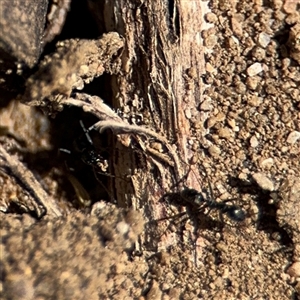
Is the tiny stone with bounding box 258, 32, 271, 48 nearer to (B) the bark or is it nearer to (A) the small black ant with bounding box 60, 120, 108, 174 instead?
(B) the bark

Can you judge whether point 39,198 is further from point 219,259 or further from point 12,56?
point 219,259

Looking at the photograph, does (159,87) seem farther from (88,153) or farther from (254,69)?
(88,153)

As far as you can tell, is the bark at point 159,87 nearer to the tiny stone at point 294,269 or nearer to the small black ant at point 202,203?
the small black ant at point 202,203

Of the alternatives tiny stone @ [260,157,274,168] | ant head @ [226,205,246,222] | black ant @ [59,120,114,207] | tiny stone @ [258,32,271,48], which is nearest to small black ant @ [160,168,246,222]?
ant head @ [226,205,246,222]

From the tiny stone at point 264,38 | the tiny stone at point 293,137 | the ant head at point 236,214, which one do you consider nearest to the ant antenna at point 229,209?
the ant head at point 236,214

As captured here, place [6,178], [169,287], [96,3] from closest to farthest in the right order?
[169,287]
[96,3]
[6,178]

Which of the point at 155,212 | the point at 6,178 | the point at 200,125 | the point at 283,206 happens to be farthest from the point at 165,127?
the point at 6,178

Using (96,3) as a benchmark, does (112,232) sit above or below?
below
